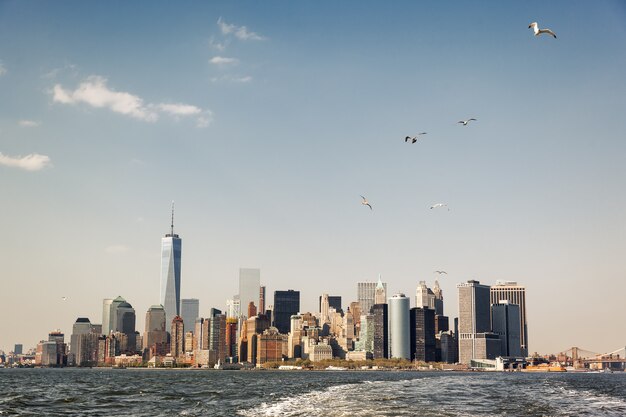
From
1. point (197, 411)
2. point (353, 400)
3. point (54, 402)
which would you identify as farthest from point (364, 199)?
point (54, 402)

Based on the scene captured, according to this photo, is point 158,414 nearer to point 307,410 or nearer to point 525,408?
point 307,410

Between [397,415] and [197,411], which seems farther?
[197,411]

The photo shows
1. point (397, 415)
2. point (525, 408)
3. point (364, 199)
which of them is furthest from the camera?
point (364, 199)

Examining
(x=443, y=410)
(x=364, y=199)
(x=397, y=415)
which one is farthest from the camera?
(x=364, y=199)

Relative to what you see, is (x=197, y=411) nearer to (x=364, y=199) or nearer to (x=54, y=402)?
(x=54, y=402)

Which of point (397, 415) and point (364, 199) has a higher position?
point (364, 199)

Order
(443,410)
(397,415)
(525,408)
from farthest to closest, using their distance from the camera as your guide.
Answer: (525,408), (443,410), (397,415)

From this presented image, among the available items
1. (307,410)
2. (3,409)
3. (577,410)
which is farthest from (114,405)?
(577,410)

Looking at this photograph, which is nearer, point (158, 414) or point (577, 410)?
point (158, 414)

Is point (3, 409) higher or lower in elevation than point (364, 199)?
lower
